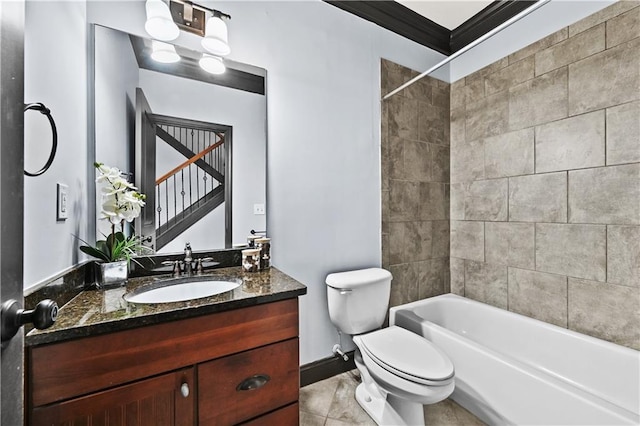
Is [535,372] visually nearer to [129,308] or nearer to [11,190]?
[129,308]

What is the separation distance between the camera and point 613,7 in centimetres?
157

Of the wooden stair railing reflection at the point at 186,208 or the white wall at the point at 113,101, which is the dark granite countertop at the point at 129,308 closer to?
the wooden stair railing reflection at the point at 186,208

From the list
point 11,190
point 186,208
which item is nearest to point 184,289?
point 186,208

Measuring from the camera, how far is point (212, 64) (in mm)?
1552

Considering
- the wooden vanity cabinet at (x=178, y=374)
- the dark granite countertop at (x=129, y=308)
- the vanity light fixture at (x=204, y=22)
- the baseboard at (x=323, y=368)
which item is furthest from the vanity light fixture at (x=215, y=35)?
the baseboard at (x=323, y=368)

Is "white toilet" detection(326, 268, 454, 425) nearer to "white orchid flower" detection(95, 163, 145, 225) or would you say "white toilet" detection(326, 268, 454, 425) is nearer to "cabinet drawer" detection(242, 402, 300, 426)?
"cabinet drawer" detection(242, 402, 300, 426)

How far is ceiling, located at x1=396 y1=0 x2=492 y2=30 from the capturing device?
6.89ft

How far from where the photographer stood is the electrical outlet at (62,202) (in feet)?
3.27

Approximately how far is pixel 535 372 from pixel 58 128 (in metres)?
2.22

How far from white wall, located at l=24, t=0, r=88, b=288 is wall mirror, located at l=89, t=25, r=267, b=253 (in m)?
0.10

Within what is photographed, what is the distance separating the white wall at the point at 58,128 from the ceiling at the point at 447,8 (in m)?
2.06

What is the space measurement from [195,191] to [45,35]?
2.59 ft

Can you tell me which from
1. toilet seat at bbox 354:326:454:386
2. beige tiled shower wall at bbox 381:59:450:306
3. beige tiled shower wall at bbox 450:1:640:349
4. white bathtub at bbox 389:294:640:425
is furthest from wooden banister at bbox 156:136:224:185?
beige tiled shower wall at bbox 450:1:640:349

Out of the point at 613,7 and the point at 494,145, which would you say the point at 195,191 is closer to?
the point at 494,145
